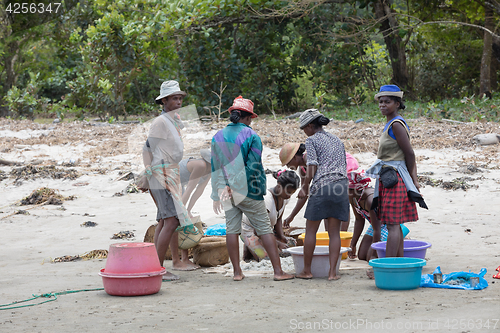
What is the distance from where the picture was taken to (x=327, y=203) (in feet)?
15.0

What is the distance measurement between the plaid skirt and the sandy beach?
0.57 metres

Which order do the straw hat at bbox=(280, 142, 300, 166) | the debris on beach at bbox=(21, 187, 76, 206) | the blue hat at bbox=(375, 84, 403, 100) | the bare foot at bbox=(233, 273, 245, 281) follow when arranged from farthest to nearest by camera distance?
the debris on beach at bbox=(21, 187, 76, 206) → the straw hat at bbox=(280, 142, 300, 166) → the bare foot at bbox=(233, 273, 245, 281) → the blue hat at bbox=(375, 84, 403, 100)

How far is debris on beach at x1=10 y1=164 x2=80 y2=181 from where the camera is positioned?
389 inches

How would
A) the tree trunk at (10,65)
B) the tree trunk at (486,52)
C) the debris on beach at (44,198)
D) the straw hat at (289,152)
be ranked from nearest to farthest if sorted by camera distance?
the straw hat at (289,152), the debris on beach at (44,198), the tree trunk at (486,52), the tree trunk at (10,65)

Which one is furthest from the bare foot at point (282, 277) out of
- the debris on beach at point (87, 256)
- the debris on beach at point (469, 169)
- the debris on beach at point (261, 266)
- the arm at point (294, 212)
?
the debris on beach at point (469, 169)

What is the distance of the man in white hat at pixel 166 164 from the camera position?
4.79m

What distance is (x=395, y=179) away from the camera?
4461 millimetres

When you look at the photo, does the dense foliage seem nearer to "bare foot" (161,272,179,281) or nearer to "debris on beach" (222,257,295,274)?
"debris on beach" (222,257,295,274)

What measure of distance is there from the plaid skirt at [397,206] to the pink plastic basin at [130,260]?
1.95m

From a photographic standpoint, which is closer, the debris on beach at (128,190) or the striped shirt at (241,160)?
the striped shirt at (241,160)

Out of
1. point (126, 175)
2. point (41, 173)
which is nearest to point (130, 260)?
point (126, 175)

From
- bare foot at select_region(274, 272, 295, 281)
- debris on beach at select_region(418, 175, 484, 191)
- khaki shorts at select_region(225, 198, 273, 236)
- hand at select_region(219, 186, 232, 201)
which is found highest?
hand at select_region(219, 186, 232, 201)

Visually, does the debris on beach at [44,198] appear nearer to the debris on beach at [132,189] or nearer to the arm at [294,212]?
the debris on beach at [132,189]

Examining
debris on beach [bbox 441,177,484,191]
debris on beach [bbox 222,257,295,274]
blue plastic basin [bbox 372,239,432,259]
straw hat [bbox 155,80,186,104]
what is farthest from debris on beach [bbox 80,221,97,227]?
debris on beach [bbox 441,177,484,191]
